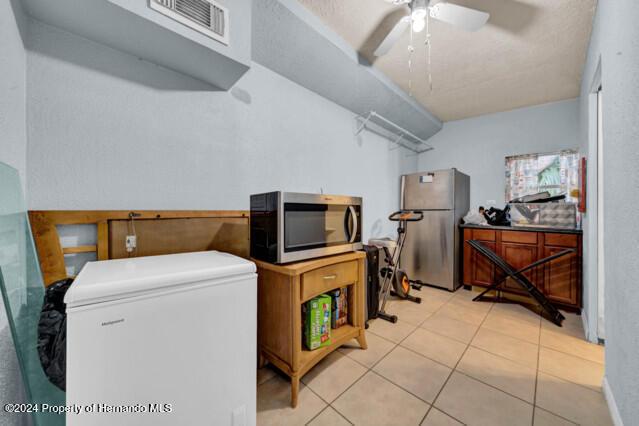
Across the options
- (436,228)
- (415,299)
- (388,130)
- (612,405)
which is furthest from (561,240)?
(388,130)

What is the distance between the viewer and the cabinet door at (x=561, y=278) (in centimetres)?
245

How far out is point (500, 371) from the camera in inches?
61.9

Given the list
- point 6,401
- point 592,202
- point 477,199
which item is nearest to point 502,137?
point 477,199

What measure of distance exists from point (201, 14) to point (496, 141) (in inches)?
154

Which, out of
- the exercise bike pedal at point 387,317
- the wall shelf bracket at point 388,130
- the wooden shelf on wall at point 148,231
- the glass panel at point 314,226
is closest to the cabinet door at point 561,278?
the exercise bike pedal at point 387,317

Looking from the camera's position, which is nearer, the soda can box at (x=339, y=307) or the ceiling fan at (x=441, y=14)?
the ceiling fan at (x=441, y=14)

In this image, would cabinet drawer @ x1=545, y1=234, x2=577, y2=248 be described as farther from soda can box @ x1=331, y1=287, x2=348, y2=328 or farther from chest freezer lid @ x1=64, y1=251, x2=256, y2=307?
chest freezer lid @ x1=64, y1=251, x2=256, y2=307

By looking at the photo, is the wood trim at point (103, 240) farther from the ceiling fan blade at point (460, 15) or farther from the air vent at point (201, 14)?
the ceiling fan blade at point (460, 15)

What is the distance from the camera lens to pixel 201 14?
1232 mm

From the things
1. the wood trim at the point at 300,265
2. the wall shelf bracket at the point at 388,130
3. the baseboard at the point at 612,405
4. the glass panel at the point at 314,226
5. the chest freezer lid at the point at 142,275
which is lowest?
the baseboard at the point at 612,405

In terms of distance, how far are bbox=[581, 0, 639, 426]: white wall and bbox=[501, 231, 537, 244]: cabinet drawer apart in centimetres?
158

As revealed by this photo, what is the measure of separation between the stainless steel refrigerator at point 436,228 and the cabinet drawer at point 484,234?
0.21 meters

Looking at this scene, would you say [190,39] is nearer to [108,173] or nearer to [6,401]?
[108,173]

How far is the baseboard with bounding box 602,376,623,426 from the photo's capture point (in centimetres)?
114
